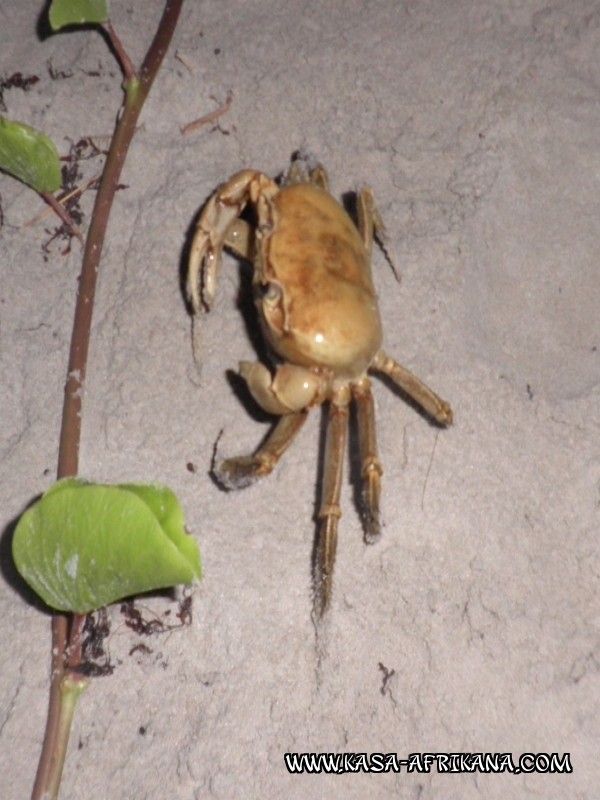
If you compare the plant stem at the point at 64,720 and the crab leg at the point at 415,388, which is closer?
the plant stem at the point at 64,720

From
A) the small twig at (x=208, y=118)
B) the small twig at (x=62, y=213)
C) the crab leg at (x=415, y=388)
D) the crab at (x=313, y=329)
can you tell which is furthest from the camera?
the small twig at (x=208, y=118)

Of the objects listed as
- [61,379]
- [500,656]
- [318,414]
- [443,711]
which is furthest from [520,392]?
[61,379]

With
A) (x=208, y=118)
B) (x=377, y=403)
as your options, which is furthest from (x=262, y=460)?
(x=208, y=118)

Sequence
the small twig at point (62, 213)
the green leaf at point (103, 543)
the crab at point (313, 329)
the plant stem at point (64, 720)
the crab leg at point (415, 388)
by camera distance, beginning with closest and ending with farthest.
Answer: the green leaf at point (103, 543)
the plant stem at point (64, 720)
the crab at point (313, 329)
the crab leg at point (415, 388)
the small twig at point (62, 213)

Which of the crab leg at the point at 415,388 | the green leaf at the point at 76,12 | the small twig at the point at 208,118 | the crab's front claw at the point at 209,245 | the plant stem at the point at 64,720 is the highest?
the green leaf at the point at 76,12

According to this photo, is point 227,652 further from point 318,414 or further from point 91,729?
point 318,414

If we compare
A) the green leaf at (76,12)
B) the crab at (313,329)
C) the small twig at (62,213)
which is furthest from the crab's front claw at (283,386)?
the green leaf at (76,12)

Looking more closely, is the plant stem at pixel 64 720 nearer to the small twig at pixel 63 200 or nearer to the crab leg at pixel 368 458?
the crab leg at pixel 368 458
